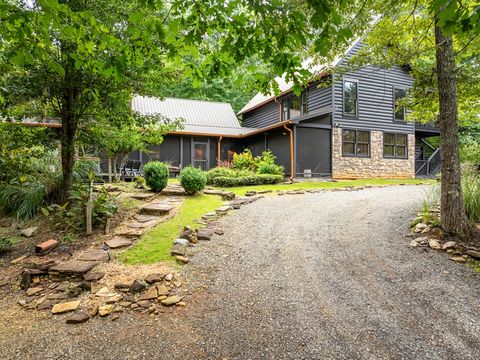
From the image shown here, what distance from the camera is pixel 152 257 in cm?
360

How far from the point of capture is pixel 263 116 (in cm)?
1797

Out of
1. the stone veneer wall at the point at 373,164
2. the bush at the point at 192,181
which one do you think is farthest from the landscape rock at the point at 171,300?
the stone veneer wall at the point at 373,164

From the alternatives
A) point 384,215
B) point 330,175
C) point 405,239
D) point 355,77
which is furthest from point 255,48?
point 355,77

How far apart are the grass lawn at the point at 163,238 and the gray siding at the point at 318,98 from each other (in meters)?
9.46

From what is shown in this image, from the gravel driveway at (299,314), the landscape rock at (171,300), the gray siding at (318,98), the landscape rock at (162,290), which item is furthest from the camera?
the gray siding at (318,98)

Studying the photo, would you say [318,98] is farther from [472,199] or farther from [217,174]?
[472,199]

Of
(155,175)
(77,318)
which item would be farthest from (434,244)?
(155,175)

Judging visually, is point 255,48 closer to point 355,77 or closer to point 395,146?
point 355,77

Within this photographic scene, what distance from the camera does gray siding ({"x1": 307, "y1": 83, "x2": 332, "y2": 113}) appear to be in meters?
13.2

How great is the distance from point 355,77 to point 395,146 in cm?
444

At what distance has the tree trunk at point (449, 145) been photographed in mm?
4168

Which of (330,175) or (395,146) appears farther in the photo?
(395,146)

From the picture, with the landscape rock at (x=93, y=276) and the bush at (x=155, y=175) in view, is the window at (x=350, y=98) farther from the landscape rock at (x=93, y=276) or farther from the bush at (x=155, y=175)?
the landscape rock at (x=93, y=276)

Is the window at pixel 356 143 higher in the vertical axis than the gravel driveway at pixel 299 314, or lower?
higher
